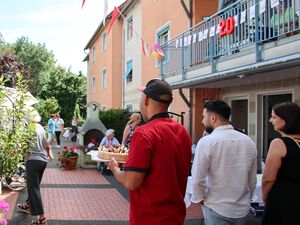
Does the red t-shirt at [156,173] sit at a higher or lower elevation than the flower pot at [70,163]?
higher

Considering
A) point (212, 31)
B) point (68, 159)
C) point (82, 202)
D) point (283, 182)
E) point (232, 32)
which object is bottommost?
point (82, 202)

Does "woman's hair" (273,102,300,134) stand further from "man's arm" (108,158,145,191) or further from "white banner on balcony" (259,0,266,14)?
"white banner on balcony" (259,0,266,14)

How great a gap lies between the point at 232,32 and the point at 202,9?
3946 mm

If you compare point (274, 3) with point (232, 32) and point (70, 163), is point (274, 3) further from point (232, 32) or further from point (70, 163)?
point (70, 163)

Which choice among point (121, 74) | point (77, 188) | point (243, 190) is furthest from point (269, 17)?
point (121, 74)

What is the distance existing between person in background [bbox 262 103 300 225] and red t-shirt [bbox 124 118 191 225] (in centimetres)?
87

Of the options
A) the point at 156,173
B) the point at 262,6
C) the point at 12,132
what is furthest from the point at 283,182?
the point at 262,6

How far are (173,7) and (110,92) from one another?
11615 mm

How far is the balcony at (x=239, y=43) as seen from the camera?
6.58 m

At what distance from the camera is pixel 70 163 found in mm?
12680

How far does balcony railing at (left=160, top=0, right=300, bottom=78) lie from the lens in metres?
6.93

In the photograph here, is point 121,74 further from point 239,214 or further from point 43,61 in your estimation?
point 43,61

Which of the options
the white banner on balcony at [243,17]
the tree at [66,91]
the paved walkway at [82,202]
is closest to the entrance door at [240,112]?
the white banner on balcony at [243,17]

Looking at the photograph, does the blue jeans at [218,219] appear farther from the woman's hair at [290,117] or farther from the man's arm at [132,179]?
the man's arm at [132,179]
